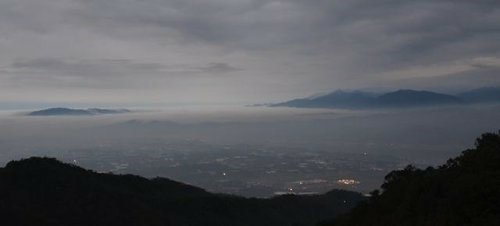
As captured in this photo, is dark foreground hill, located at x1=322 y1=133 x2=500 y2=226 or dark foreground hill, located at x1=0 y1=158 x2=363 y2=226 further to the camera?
dark foreground hill, located at x1=0 y1=158 x2=363 y2=226

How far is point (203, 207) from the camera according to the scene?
70000 millimetres

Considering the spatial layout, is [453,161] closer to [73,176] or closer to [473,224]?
[473,224]

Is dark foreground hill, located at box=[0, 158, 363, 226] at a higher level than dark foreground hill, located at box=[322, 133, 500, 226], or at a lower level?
lower

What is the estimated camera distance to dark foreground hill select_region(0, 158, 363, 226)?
57562 mm

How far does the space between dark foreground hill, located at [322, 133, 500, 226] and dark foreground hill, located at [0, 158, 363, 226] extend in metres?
29.7

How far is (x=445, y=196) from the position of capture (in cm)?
3064

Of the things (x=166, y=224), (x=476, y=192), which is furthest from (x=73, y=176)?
(x=476, y=192)

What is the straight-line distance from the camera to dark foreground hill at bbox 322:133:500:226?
26.6 metres

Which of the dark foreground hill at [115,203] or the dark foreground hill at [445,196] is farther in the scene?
the dark foreground hill at [115,203]

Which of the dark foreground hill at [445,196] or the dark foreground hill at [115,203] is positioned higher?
the dark foreground hill at [445,196]

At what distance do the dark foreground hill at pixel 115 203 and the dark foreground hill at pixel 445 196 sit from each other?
29.7m

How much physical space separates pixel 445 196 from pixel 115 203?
146ft

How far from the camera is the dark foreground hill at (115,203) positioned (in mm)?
57562

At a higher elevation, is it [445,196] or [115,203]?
[445,196]
